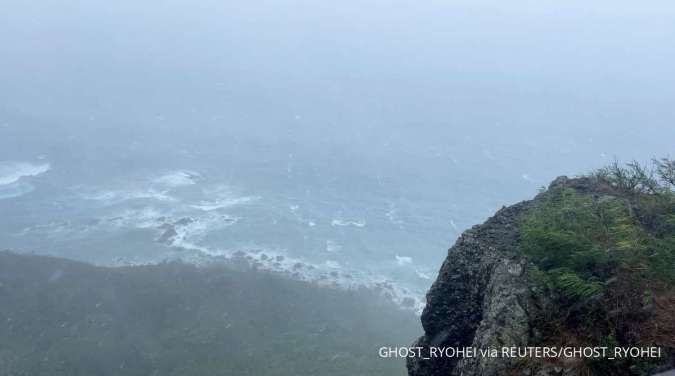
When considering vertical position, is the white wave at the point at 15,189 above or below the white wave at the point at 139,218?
above

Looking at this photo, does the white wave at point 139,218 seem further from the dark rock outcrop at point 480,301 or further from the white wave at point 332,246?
the dark rock outcrop at point 480,301

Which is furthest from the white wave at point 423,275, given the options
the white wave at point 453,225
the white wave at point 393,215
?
the white wave at point 453,225

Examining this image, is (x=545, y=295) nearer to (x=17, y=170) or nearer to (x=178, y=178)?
(x=178, y=178)

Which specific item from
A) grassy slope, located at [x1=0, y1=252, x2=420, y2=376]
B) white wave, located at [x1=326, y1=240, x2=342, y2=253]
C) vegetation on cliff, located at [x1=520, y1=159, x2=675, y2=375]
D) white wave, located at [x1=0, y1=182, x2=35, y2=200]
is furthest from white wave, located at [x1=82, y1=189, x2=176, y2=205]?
vegetation on cliff, located at [x1=520, y1=159, x2=675, y2=375]

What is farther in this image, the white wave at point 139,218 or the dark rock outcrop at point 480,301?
the white wave at point 139,218

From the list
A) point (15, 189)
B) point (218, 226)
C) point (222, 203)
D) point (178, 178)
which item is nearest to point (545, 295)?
point (218, 226)

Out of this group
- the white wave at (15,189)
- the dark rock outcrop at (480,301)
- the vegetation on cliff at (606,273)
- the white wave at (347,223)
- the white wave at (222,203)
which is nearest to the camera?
the vegetation on cliff at (606,273)
